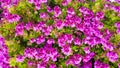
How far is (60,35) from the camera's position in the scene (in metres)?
4.49

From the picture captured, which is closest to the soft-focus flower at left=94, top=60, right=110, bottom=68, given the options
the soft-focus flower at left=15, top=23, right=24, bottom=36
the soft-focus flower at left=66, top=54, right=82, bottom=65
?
the soft-focus flower at left=66, top=54, right=82, bottom=65

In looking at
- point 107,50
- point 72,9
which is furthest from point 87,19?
point 107,50

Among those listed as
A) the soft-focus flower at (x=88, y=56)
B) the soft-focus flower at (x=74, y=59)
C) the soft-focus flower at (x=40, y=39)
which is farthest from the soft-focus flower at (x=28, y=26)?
the soft-focus flower at (x=88, y=56)

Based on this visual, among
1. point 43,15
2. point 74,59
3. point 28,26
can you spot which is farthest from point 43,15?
point 74,59

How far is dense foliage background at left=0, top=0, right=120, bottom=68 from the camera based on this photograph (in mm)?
4445

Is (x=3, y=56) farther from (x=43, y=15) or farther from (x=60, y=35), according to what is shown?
(x=60, y=35)

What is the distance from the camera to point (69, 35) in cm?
444

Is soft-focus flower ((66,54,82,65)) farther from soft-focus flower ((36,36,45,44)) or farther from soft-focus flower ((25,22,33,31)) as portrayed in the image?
soft-focus flower ((25,22,33,31))

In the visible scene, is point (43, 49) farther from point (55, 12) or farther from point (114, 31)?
point (114, 31)

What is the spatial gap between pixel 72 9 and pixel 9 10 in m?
0.82

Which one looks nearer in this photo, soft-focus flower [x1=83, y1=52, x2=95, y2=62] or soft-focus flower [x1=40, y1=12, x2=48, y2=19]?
soft-focus flower [x1=83, y1=52, x2=95, y2=62]

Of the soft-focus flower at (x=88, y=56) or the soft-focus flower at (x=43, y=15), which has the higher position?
the soft-focus flower at (x=43, y=15)

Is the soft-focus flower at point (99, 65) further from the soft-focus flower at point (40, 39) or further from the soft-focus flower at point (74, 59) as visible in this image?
the soft-focus flower at point (40, 39)

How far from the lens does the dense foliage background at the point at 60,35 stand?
4.45 m
